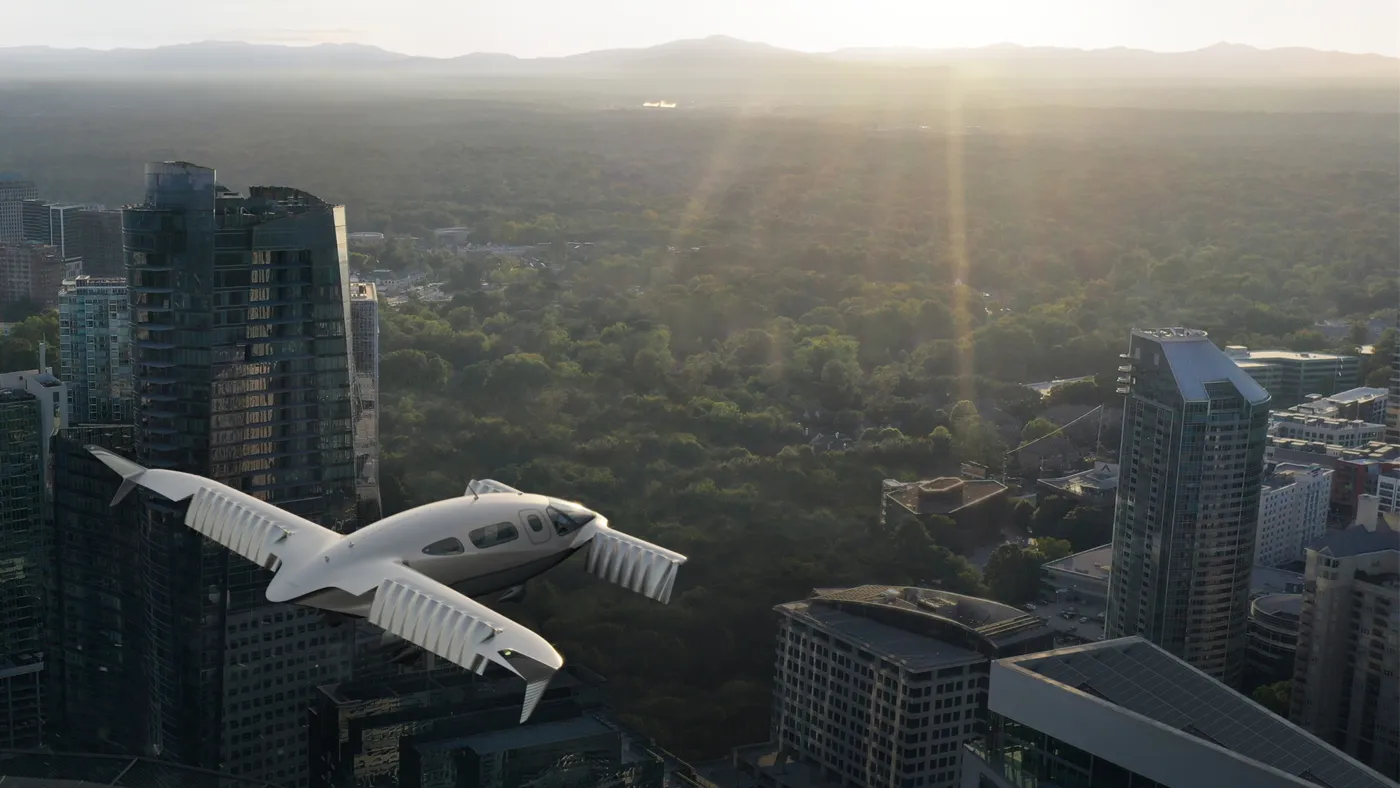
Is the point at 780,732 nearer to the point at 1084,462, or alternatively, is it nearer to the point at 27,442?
the point at 27,442

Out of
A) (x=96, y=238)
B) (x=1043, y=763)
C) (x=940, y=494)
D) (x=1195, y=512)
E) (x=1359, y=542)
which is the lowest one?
(x=940, y=494)

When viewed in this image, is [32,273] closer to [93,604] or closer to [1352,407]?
[93,604]

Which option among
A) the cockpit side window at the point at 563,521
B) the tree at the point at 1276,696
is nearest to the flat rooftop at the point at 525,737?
the cockpit side window at the point at 563,521

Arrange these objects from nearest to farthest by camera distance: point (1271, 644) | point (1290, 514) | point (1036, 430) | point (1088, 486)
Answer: point (1271, 644) < point (1290, 514) < point (1088, 486) < point (1036, 430)

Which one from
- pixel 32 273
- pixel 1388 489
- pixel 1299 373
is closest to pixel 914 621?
pixel 1388 489

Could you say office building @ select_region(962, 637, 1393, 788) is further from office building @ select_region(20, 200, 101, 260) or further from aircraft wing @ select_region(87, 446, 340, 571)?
office building @ select_region(20, 200, 101, 260)

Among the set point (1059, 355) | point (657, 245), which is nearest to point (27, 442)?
point (1059, 355)

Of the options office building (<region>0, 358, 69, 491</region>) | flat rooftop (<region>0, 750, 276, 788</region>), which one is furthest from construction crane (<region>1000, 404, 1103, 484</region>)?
flat rooftop (<region>0, 750, 276, 788</region>)

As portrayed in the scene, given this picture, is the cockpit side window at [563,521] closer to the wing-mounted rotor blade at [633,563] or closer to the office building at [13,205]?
the wing-mounted rotor blade at [633,563]
